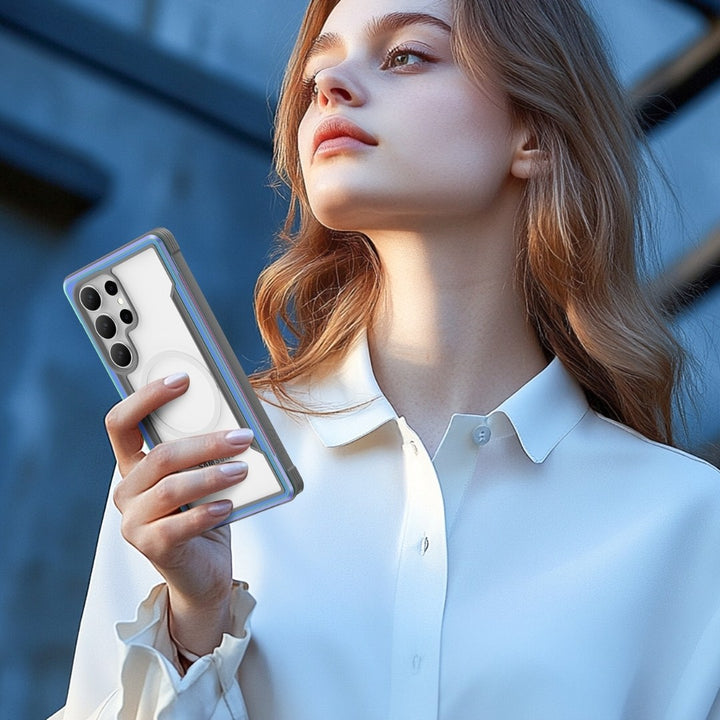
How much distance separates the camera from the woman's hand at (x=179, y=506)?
814 mm

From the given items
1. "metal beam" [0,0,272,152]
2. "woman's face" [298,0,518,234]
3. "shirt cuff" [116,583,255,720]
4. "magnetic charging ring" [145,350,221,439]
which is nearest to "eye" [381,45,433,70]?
"woman's face" [298,0,518,234]

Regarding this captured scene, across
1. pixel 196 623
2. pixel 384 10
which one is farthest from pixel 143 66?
pixel 196 623

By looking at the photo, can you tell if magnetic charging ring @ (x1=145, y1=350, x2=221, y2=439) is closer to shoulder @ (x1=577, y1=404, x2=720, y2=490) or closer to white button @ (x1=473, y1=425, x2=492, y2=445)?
white button @ (x1=473, y1=425, x2=492, y2=445)

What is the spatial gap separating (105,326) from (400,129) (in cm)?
31

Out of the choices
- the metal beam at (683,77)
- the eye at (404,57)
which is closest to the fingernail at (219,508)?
the eye at (404,57)

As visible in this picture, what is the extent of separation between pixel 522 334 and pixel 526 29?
29cm

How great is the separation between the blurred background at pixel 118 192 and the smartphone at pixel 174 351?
0.96 m

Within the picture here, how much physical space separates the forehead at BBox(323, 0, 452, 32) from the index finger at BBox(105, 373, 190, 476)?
16.4 inches

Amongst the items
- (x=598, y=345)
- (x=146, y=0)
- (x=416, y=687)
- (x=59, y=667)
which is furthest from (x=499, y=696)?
(x=146, y=0)

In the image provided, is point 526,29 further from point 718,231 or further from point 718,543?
point 718,231

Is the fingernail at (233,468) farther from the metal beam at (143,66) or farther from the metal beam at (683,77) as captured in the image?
the metal beam at (683,77)

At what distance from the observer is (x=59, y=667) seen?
184 cm

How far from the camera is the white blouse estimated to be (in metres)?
0.95

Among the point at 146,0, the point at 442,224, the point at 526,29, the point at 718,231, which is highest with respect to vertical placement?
the point at 526,29
